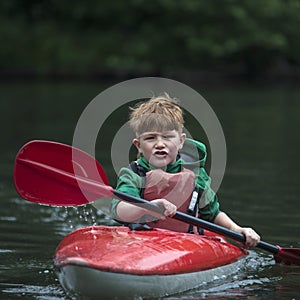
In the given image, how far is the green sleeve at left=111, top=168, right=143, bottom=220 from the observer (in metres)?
4.56

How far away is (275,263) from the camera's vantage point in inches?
201

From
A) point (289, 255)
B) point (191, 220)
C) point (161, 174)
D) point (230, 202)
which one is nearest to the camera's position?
point (191, 220)

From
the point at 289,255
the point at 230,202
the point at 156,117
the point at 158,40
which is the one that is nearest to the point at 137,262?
the point at 156,117

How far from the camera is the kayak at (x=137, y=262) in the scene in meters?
3.90

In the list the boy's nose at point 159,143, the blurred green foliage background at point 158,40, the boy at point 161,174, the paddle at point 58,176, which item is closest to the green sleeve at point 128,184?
the boy at point 161,174

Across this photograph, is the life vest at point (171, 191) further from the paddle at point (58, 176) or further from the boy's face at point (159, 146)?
the paddle at point (58, 176)

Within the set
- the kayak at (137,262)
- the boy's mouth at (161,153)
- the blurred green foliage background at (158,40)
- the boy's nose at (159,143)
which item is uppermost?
the blurred green foliage background at (158,40)

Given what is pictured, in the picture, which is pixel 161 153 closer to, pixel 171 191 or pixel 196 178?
pixel 171 191

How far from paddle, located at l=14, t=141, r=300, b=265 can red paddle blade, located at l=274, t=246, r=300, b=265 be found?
1.56 feet

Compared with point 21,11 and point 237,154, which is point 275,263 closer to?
point 237,154

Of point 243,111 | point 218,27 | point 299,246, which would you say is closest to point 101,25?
point 218,27

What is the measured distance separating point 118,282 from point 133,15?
23853 mm

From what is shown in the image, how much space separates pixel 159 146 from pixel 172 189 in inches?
11.0

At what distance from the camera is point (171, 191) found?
4.68m
